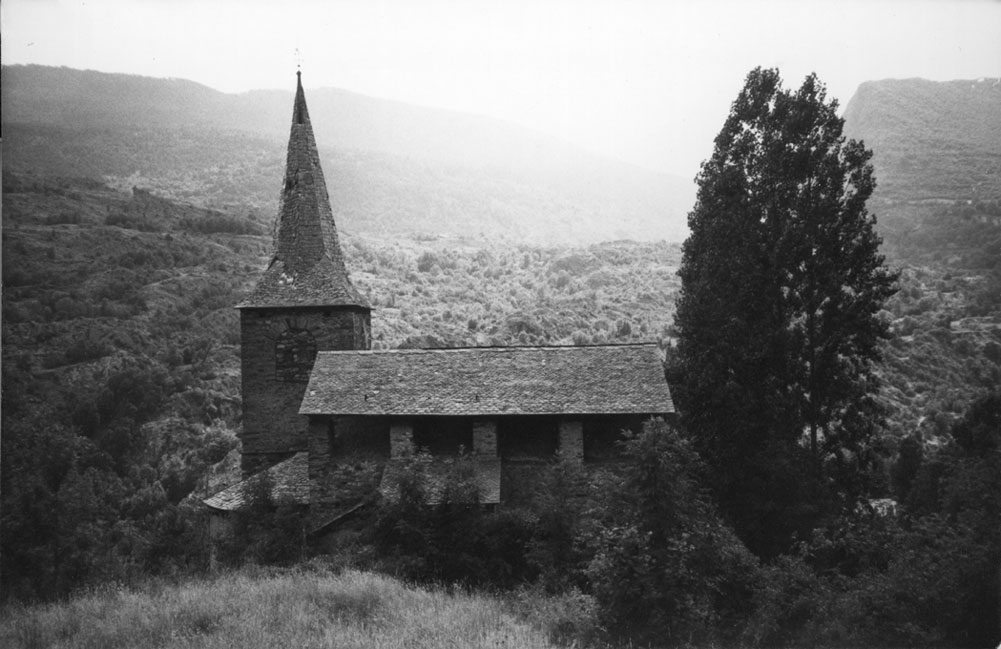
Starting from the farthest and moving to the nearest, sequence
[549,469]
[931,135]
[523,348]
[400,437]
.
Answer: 1. [931,135]
2. [523,348]
3. [400,437]
4. [549,469]

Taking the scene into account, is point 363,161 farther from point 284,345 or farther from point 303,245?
point 284,345

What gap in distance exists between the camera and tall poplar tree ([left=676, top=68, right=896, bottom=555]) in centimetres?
2109

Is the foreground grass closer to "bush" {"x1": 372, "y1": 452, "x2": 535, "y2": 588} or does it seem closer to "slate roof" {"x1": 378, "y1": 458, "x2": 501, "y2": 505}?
"bush" {"x1": 372, "y1": 452, "x2": 535, "y2": 588}

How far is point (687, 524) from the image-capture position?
1185 cm

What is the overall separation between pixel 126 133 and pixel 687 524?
8824cm

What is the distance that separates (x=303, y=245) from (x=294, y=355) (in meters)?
3.85

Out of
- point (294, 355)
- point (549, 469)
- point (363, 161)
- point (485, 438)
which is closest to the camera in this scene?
point (549, 469)

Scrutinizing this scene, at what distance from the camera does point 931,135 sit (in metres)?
30.4

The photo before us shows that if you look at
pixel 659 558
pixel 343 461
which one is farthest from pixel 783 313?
pixel 343 461

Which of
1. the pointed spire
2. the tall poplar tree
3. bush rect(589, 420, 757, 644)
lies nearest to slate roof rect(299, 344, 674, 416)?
the pointed spire

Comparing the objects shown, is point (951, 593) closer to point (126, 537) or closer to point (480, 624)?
point (480, 624)

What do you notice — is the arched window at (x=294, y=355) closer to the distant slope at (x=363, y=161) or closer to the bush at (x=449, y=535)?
the bush at (x=449, y=535)

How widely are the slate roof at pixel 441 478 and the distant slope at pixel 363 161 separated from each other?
178 feet

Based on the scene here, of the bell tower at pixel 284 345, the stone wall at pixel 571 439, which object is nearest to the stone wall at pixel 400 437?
the stone wall at pixel 571 439
